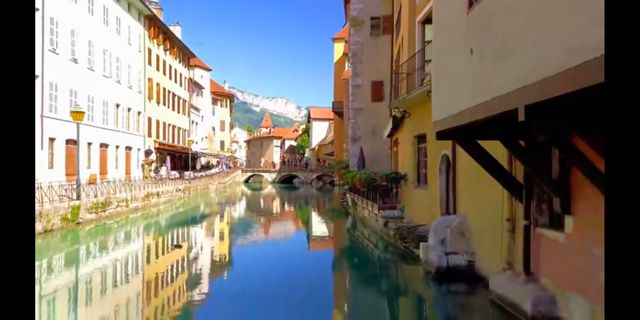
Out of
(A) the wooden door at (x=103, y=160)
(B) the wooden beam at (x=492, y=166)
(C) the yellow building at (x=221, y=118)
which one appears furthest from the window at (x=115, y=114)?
(C) the yellow building at (x=221, y=118)

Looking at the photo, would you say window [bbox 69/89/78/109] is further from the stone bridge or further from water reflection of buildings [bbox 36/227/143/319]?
the stone bridge

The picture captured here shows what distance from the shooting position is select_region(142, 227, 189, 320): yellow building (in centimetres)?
924

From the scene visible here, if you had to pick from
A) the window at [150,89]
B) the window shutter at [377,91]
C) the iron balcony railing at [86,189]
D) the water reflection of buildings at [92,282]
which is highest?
the window at [150,89]

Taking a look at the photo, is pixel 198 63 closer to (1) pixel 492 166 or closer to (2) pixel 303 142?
(2) pixel 303 142

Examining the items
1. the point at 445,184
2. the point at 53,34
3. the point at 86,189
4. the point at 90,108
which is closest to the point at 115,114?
the point at 90,108

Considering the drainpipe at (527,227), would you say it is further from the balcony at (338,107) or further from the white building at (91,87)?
the balcony at (338,107)

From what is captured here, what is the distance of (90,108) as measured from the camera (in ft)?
91.5

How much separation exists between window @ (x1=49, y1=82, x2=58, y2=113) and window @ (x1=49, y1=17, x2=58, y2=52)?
1.63 metres

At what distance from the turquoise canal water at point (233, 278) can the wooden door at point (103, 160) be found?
342 inches

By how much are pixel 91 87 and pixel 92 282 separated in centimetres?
1928

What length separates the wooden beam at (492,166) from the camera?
22.7ft

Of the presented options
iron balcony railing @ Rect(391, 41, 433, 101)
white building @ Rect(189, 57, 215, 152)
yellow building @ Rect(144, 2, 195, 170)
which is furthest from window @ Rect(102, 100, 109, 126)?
white building @ Rect(189, 57, 215, 152)

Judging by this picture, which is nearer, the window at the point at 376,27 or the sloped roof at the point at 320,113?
the window at the point at 376,27
